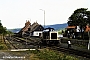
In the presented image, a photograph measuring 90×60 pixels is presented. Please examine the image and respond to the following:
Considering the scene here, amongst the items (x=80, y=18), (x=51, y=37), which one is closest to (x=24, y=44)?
(x=51, y=37)

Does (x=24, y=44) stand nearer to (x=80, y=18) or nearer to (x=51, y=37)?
(x=51, y=37)

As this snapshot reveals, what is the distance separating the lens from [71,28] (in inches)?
5266

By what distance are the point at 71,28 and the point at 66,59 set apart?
110779 mm

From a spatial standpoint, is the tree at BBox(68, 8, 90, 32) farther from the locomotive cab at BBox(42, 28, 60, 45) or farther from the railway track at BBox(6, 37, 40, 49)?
the locomotive cab at BBox(42, 28, 60, 45)

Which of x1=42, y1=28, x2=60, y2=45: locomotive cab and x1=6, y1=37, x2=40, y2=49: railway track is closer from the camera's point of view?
x1=42, y1=28, x2=60, y2=45: locomotive cab

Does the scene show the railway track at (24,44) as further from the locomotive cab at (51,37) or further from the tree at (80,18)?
the tree at (80,18)

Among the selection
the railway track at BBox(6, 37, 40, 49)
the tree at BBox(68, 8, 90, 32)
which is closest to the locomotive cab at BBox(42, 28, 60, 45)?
the railway track at BBox(6, 37, 40, 49)

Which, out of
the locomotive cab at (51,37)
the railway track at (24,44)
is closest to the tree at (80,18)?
the railway track at (24,44)

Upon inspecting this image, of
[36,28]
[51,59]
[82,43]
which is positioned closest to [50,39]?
[82,43]

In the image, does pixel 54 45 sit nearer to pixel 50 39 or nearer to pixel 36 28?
pixel 50 39

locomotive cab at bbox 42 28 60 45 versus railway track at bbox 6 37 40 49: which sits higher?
locomotive cab at bbox 42 28 60 45

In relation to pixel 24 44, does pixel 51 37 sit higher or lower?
higher

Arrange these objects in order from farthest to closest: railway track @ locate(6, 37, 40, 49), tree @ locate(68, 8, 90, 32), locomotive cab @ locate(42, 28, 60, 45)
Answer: tree @ locate(68, 8, 90, 32) < railway track @ locate(6, 37, 40, 49) < locomotive cab @ locate(42, 28, 60, 45)

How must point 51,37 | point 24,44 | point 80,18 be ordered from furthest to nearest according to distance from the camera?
point 80,18 < point 24,44 < point 51,37
